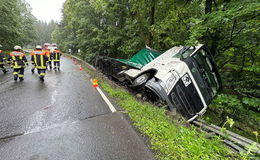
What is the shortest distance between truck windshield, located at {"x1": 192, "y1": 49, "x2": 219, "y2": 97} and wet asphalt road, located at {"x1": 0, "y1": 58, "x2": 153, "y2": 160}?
107 inches

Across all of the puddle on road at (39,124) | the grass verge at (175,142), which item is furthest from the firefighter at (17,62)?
the grass verge at (175,142)

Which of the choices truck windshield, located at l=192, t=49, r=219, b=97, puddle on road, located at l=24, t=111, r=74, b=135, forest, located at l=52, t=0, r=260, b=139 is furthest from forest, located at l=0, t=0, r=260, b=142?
puddle on road, located at l=24, t=111, r=74, b=135

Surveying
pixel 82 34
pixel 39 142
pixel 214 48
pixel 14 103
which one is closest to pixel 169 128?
pixel 39 142

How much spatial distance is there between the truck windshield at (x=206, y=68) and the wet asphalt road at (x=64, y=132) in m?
2.73

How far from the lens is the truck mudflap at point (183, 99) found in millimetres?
3248

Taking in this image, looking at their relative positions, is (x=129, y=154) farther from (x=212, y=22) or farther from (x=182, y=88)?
(x=212, y=22)

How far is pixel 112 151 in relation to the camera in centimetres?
184

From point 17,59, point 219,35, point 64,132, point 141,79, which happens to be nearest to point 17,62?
point 17,59

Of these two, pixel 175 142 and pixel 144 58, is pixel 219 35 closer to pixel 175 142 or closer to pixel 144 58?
pixel 144 58

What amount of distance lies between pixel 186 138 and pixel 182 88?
1.55m

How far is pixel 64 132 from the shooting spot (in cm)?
227

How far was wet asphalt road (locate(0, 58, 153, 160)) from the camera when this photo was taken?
1.78m

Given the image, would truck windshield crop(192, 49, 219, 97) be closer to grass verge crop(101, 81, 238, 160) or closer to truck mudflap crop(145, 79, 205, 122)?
truck mudflap crop(145, 79, 205, 122)

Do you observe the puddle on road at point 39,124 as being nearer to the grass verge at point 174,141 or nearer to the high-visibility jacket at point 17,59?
the grass verge at point 174,141
